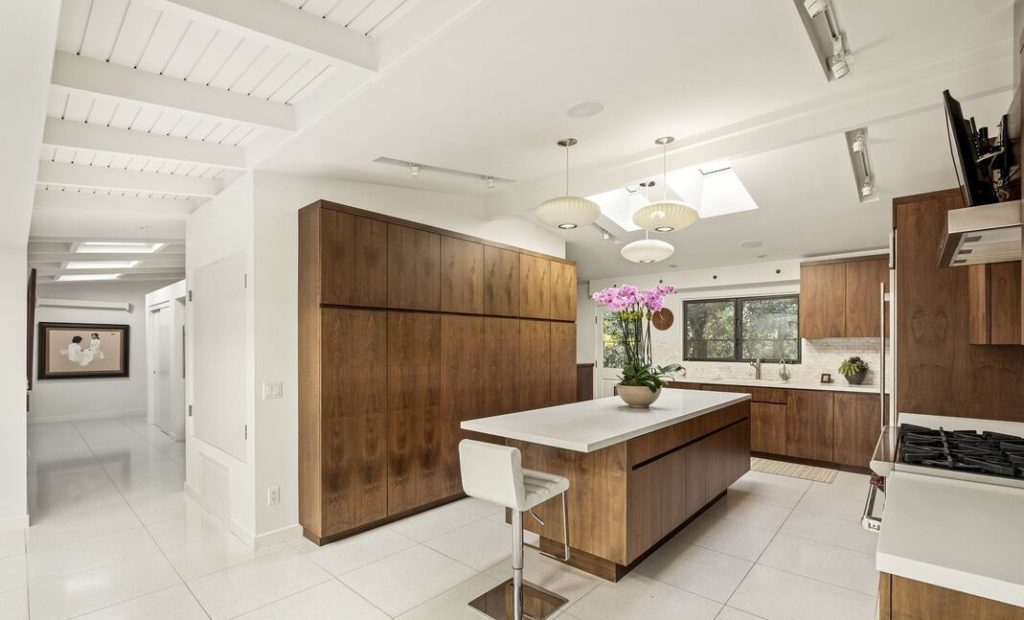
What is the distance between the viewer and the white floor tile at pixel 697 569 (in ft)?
9.16

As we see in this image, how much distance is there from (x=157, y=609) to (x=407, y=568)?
1.29 metres

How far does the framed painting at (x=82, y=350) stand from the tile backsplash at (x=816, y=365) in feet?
34.0

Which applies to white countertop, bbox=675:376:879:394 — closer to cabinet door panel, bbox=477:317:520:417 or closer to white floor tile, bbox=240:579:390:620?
cabinet door panel, bbox=477:317:520:417

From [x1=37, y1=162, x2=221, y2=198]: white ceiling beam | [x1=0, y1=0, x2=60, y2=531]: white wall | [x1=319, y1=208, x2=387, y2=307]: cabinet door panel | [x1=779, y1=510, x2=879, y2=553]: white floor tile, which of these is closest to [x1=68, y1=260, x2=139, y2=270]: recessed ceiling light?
[x1=0, y1=0, x2=60, y2=531]: white wall

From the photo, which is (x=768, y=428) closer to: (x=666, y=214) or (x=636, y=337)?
(x=636, y=337)

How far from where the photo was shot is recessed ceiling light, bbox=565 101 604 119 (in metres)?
2.79

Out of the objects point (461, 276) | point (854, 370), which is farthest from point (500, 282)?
point (854, 370)

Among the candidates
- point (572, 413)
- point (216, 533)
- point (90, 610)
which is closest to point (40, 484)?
point (216, 533)

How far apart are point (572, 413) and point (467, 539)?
3.82 ft

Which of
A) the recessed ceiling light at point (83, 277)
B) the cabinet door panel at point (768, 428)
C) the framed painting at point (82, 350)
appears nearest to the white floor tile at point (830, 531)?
the cabinet door panel at point (768, 428)

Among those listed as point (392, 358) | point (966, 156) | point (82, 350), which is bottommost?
point (82, 350)

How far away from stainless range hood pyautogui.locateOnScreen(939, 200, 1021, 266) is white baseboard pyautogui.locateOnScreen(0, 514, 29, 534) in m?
5.84

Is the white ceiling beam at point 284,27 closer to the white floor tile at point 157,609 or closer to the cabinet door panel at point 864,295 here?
the white floor tile at point 157,609

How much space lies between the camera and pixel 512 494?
2.37 metres
